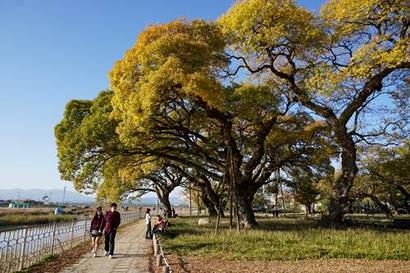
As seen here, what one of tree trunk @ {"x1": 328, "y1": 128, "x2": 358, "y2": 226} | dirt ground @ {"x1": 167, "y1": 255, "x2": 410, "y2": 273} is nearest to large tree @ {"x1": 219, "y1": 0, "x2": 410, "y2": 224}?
tree trunk @ {"x1": 328, "y1": 128, "x2": 358, "y2": 226}

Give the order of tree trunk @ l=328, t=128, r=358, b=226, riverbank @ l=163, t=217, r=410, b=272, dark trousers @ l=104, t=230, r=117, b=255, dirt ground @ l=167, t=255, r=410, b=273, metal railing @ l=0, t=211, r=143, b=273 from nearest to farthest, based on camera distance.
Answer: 1. dirt ground @ l=167, t=255, r=410, b=273
2. metal railing @ l=0, t=211, r=143, b=273
3. riverbank @ l=163, t=217, r=410, b=272
4. dark trousers @ l=104, t=230, r=117, b=255
5. tree trunk @ l=328, t=128, r=358, b=226

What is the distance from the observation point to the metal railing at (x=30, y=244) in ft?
32.7

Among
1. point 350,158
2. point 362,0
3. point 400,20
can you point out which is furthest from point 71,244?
point 400,20

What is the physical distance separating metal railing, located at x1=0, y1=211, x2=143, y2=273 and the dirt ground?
3978mm

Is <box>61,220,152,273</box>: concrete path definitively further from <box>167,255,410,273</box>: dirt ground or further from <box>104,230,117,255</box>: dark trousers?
<box>167,255,410,273</box>: dirt ground

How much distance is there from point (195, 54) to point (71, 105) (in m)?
8.16

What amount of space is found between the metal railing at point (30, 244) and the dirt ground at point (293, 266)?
157 inches

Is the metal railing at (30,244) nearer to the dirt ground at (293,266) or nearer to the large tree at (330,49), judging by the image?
the dirt ground at (293,266)

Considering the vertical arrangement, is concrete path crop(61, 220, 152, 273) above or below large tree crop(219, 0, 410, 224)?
below

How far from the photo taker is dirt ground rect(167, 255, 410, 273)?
31.9 feet

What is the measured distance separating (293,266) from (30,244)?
23.9ft

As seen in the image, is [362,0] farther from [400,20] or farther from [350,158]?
[350,158]

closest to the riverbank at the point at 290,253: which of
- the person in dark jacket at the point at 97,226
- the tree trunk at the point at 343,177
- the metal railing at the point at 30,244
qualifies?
the person in dark jacket at the point at 97,226

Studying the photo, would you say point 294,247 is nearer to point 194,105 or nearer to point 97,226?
point 97,226
